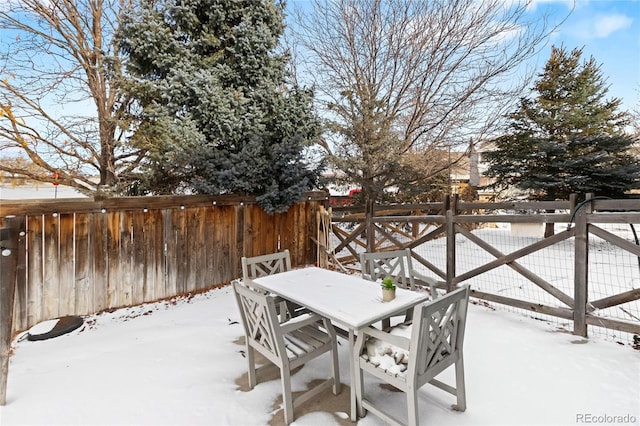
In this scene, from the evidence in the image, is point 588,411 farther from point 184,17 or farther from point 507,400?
point 184,17

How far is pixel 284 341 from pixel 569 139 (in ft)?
29.8

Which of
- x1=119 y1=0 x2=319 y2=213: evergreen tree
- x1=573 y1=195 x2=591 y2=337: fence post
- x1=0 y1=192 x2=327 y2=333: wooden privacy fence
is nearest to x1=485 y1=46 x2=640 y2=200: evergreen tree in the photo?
x1=573 y1=195 x2=591 y2=337: fence post

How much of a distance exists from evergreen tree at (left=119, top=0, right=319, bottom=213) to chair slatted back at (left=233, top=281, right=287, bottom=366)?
Answer: 8.57ft

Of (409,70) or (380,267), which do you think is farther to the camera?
(409,70)

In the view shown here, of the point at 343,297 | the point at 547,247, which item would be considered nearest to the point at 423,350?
the point at 343,297

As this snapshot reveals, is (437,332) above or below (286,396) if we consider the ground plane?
above

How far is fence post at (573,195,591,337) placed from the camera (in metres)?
2.99

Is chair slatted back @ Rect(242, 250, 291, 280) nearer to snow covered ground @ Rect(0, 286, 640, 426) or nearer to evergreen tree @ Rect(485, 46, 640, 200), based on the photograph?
snow covered ground @ Rect(0, 286, 640, 426)

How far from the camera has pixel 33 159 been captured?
4449 millimetres

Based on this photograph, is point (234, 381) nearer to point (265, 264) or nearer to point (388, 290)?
point (265, 264)

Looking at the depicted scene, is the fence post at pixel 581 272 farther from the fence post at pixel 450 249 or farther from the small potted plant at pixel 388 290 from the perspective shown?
the small potted plant at pixel 388 290

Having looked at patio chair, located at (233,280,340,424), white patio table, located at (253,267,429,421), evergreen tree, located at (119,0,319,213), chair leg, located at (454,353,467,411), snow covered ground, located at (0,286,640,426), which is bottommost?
snow covered ground, located at (0,286,640,426)

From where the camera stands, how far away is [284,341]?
207cm

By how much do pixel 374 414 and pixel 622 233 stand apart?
31.2ft
